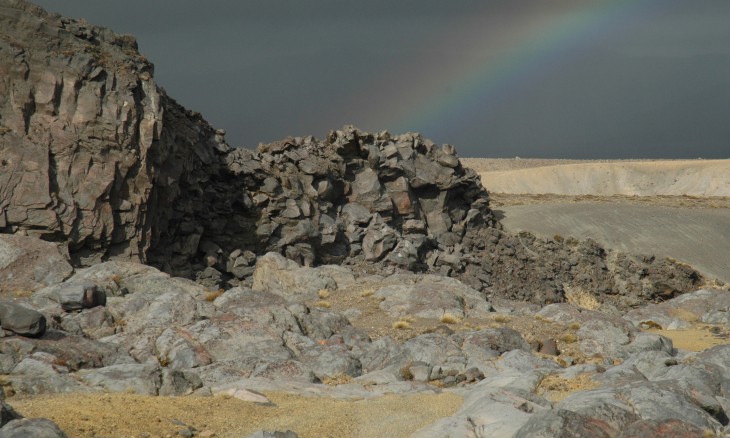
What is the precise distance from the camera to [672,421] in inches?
430

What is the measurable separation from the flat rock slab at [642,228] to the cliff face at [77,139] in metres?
28.9

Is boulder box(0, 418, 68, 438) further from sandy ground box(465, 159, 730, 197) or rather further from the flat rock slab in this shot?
sandy ground box(465, 159, 730, 197)

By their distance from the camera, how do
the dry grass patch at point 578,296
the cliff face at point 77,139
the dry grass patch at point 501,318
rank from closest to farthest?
1. the dry grass patch at point 501,318
2. the cliff face at point 77,139
3. the dry grass patch at point 578,296

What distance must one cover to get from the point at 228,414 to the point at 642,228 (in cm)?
4977

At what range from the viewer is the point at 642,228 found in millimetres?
57406

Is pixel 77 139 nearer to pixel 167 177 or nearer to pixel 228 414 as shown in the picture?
pixel 167 177

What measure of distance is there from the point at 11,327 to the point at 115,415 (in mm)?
7092

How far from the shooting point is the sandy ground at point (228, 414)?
12.1 m

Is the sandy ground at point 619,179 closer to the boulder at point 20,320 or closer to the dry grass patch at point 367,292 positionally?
the dry grass patch at point 367,292

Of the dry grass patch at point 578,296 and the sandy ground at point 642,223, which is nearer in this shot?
the dry grass patch at point 578,296

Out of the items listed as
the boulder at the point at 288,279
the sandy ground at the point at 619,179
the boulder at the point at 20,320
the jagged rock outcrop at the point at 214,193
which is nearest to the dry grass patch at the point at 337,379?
the boulder at the point at 20,320

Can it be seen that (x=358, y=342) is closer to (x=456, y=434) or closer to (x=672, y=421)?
(x=456, y=434)

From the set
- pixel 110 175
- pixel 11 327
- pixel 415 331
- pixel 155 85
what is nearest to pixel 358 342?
pixel 415 331

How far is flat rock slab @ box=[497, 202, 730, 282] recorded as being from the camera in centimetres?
5381
